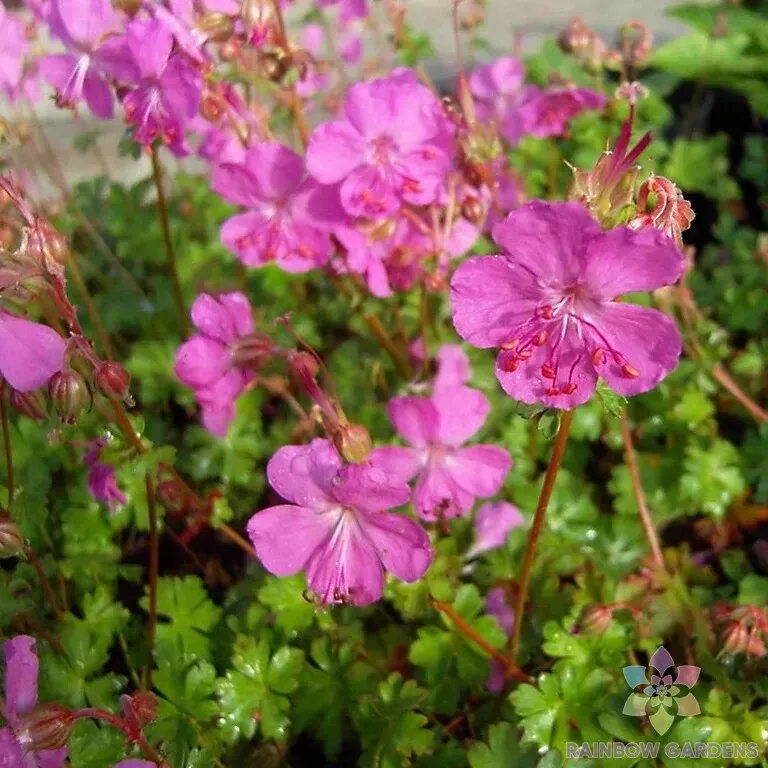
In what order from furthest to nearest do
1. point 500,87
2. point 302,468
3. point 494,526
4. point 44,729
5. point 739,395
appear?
point 500,87 → point 739,395 → point 494,526 → point 302,468 → point 44,729

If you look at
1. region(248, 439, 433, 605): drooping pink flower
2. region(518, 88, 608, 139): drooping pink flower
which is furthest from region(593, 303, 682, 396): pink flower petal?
region(518, 88, 608, 139): drooping pink flower

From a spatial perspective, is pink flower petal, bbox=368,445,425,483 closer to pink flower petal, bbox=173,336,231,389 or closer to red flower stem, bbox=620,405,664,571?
pink flower petal, bbox=173,336,231,389

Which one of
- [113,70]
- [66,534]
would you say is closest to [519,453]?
[66,534]

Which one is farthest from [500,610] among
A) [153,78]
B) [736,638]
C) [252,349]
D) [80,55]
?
[80,55]

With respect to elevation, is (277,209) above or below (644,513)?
above

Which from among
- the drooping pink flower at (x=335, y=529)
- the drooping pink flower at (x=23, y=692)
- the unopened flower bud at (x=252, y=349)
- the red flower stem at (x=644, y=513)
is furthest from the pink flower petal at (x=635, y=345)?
the drooping pink flower at (x=23, y=692)

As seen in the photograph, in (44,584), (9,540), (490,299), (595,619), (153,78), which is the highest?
(153,78)

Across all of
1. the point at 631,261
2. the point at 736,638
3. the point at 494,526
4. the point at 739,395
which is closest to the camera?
the point at 631,261

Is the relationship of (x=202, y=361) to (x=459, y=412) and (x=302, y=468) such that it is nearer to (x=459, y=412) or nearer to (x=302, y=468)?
(x=302, y=468)
